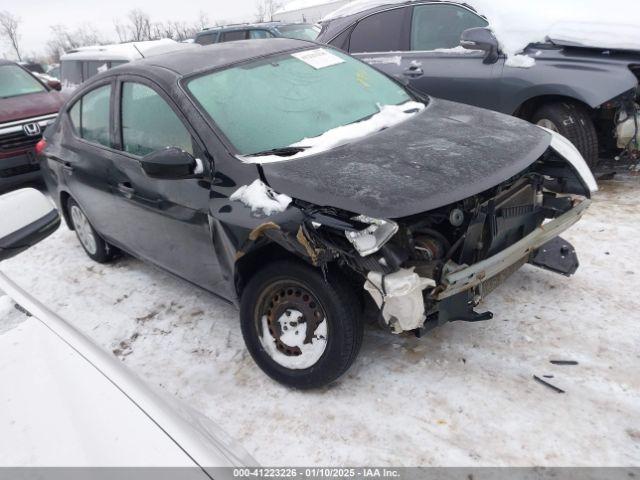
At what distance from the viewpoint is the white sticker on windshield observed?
3557mm

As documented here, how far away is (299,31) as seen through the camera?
32.3 ft

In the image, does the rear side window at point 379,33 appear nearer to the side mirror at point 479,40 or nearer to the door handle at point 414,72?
the door handle at point 414,72

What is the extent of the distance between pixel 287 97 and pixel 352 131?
50cm

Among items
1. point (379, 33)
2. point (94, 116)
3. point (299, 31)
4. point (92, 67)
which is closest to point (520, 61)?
point (379, 33)

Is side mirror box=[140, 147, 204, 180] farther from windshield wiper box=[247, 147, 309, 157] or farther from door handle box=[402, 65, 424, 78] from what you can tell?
door handle box=[402, 65, 424, 78]

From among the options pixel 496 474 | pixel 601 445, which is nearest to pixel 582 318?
pixel 601 445

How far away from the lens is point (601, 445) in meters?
2.20

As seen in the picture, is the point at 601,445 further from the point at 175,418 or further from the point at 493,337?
the point at 175,418

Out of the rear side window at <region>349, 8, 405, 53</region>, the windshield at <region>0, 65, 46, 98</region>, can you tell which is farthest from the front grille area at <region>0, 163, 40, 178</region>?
the rear side window at <region>349, 8, 405, 53</region>

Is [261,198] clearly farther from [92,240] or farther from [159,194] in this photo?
[92,240]

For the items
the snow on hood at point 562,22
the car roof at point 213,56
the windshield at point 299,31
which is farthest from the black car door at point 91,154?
the windshield at point 299,31

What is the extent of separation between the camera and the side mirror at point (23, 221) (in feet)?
6.45

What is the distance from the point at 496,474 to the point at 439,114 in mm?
2184

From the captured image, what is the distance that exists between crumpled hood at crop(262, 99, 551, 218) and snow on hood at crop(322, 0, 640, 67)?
74.0 inches
